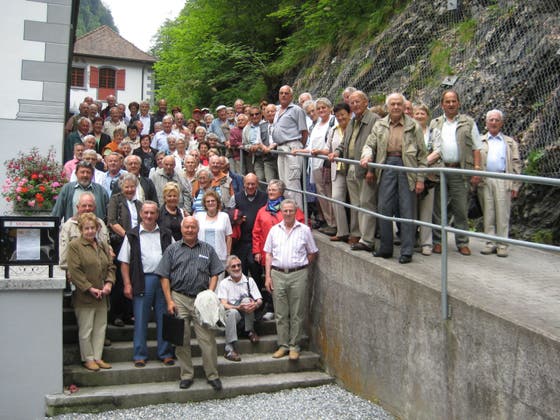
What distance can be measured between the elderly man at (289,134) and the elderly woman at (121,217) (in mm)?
2157

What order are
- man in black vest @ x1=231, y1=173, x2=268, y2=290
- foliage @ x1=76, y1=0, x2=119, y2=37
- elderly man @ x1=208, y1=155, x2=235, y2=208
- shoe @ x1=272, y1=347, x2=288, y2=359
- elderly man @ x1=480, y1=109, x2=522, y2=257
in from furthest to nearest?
foliage @ x1=76, y1=0, x2=119, y2=37 < elderly man @ x1=208, y1=155, x2=235, y2=208 < man in black vest @ x1=231, y1=173, x2=268, y2=290 < shoe @ x1=272, y1=347, x2=288, y2=359 < elderly man @ x1=480, y1=109, x2=522, y2=257

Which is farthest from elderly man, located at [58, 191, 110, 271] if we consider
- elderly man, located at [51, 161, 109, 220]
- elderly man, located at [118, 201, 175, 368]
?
elderly man, located at [51, 161, 109, 220]

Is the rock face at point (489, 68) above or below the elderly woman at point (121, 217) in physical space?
above

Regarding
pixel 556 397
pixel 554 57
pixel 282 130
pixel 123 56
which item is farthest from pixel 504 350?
pixel 123 56

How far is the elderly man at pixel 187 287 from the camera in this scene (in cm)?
696

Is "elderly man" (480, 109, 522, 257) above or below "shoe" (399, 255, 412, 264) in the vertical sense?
above

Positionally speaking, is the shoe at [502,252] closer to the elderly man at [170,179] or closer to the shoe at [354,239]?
the shoe at [354,239]

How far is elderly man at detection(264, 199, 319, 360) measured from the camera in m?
7.63

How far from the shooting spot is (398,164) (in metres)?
6.62

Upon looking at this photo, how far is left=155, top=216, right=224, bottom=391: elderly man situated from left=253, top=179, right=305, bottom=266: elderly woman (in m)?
1.14

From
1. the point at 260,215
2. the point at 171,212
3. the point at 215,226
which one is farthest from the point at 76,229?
the point at 260,215

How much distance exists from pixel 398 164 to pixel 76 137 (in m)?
6.14

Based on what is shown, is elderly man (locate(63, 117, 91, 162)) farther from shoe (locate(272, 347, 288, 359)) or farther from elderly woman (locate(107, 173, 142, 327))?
shoe (locate(272, 347, 288, 359))

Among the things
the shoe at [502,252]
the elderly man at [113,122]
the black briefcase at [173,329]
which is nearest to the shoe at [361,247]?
the shoe at [502,252]
